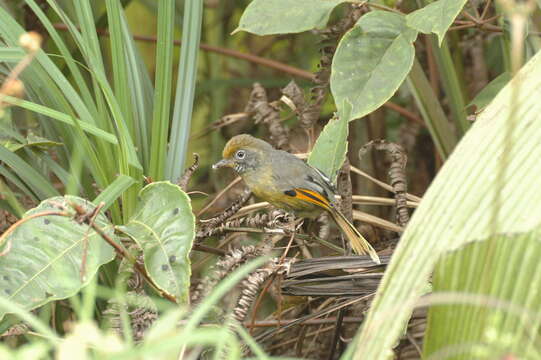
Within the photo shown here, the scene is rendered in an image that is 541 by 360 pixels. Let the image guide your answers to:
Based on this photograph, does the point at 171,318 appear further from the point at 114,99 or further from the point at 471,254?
the point at 114,99

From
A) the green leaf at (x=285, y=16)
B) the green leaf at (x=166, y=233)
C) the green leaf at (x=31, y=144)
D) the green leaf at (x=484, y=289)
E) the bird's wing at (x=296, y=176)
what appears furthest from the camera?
the bird's wing at (x=296, y=176)

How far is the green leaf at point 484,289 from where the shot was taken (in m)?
1.37

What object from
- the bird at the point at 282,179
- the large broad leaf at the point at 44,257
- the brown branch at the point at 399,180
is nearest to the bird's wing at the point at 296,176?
the bird at the point at 282,179

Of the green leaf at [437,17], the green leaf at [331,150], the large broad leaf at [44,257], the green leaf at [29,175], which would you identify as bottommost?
the large broad leaf at [44,257]

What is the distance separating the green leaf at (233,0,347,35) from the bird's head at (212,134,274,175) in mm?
871

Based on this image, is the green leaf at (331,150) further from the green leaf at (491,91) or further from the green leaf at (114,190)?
the green leaf at (114,190)

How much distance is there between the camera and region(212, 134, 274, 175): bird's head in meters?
3.04

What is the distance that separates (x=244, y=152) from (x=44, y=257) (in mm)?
1363

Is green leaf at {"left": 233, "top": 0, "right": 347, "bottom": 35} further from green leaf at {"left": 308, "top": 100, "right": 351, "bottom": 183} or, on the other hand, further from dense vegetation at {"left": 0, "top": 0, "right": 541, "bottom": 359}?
green leaf at {"left": 308, "top": 100, "right": 351, "bottom": 183}

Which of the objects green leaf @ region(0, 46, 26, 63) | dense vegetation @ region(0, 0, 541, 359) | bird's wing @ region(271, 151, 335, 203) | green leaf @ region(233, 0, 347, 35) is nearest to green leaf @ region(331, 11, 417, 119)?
dense vegetation @ region(0, 0, 541, 359)

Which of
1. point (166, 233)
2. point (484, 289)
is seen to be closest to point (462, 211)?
point (484, 289)

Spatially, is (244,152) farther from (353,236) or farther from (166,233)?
(166,233)

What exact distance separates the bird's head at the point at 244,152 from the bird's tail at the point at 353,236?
47cm

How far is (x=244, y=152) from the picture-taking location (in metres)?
3.10
